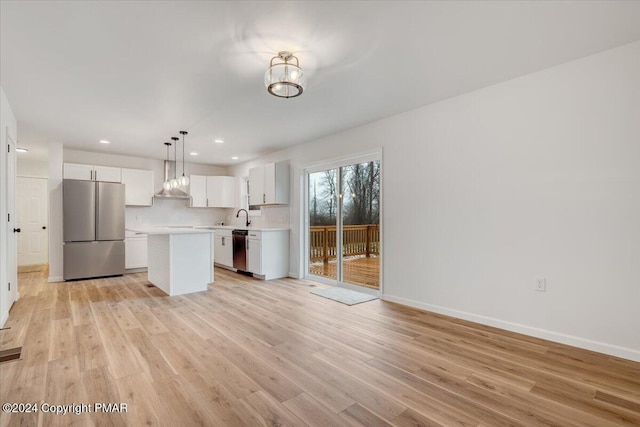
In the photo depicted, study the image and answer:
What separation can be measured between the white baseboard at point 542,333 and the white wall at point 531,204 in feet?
0.04

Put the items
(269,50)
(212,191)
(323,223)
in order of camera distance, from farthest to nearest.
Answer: (212,191) < (323,223) < (269,50)

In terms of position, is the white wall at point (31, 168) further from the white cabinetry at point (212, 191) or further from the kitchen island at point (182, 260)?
the kitchen island at point (182, 260)

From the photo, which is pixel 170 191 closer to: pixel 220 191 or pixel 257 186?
pixel 220 191

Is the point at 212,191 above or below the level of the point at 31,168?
below

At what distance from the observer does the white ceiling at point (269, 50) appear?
78.7 inches

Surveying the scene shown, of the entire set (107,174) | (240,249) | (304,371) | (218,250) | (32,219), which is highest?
(107,174)

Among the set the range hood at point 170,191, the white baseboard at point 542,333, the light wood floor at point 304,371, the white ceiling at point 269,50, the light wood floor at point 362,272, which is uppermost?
the white ceiling at point 269,50

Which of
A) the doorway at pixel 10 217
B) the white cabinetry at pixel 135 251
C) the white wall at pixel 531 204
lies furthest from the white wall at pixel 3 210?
the white wall at pixel 531 204

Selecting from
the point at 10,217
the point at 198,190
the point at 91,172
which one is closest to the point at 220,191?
the point at 198,190

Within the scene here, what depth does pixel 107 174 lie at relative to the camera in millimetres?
6074

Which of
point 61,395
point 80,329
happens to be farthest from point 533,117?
point 80,329

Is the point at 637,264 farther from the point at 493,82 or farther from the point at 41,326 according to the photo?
the point at 41,326

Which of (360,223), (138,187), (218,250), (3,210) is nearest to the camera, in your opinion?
(3,210)

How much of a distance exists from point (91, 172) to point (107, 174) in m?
0.26
